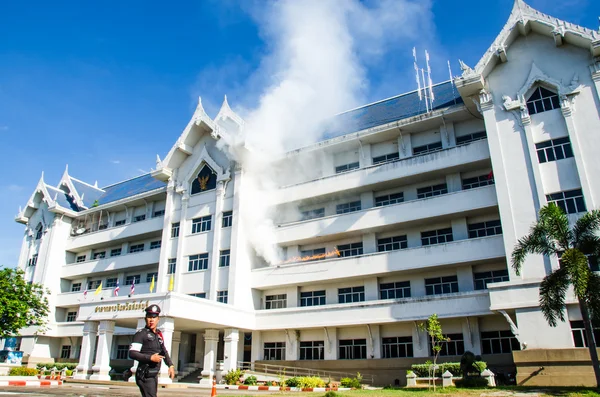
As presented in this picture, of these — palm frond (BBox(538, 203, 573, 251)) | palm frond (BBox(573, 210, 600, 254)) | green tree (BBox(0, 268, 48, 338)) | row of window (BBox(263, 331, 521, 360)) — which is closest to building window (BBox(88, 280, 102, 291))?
green tree (BBox(0, 268, 48, 338))

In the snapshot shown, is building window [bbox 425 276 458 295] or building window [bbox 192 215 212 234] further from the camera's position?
building window [bbox 192 215 212 234]

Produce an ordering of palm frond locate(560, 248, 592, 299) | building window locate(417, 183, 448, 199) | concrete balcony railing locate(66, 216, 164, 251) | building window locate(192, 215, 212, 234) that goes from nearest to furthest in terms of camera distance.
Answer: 1. palm frond locate(560, 248, 592, 299)
2. building window locate(417, 183, 448, 199)
3. building window locate(192, 215, 212, 234)
4. concrete balcony railing locate(66, 216, 164, 251)

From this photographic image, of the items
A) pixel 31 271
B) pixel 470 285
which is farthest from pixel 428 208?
pixel 31 271

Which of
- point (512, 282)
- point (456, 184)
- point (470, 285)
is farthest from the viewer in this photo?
point (456, 184)

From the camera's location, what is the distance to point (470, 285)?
27891 mm

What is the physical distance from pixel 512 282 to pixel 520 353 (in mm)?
3347

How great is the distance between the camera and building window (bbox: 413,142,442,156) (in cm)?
3191

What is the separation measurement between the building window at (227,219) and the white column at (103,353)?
33.1 ft

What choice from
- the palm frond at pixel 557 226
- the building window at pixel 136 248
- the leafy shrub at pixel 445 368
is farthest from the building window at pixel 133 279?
the palm frond at pixel 557 226

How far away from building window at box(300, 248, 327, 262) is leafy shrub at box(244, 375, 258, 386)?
928 centimetres

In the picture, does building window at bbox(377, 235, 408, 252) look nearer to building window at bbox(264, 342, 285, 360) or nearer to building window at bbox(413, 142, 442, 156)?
building window at bbox(413, 142, 442, 156)

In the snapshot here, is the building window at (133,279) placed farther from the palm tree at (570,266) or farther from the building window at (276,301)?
the palm tree at (570,266)

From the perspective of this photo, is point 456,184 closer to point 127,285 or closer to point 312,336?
point 312,336

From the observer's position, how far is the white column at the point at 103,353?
89.9 ft
